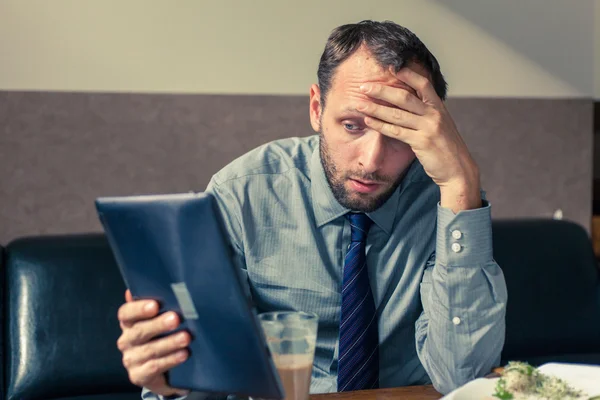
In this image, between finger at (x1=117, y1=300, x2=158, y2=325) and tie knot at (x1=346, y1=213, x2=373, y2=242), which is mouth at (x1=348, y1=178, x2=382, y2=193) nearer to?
tie knot at (x1=346, y1=213, x2=373, y2=242)

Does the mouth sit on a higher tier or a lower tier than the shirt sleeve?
higher

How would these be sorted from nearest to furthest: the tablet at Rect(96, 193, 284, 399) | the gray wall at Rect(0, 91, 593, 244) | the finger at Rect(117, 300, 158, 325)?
the tablet at Rect(96, 193, 284, 399), the finger at Rect(117, 300, 158, 325), the gray wall at Rect(0, 91, 593, 244)

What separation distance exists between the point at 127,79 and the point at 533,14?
5.87 feet

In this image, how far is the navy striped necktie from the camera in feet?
4.46

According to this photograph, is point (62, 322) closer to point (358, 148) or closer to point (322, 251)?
point (322, 251)

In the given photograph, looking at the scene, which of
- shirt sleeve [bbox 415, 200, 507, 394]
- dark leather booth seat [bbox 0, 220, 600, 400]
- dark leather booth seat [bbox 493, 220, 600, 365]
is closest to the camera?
shirt sleeve [bbox 415, 200, 507, 394]

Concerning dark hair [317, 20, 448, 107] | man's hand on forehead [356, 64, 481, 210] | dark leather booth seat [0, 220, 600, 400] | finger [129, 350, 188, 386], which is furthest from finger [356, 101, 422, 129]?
dark leather booth seat [0, 220, 600, 400]

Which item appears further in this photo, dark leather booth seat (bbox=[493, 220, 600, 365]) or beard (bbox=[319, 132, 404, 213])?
dark leather booth seat (bbox=[493, 220, 600, 365])

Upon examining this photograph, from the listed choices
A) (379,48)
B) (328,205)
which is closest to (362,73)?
(379,48)

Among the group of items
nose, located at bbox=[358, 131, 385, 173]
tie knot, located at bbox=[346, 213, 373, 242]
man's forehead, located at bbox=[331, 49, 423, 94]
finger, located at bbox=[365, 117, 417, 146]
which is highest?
man's forehead, located at bbox=[331, 49, 423, 94]

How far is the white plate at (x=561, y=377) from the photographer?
3.18ft

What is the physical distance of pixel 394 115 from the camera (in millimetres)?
1287

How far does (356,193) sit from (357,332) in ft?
0.90

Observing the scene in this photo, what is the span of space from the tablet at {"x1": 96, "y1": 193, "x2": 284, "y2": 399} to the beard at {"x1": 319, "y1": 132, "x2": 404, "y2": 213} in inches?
22.9
